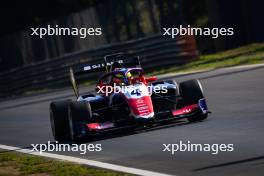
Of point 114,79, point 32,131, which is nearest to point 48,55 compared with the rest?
point 32,131

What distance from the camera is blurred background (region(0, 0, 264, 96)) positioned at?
29.0 m

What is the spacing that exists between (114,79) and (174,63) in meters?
14.6

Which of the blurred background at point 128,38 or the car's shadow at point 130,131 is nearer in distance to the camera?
the car's shadow at point 130,131

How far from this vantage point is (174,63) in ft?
94.7

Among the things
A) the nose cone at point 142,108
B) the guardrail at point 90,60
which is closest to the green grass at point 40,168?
the nose cone at point 142,108

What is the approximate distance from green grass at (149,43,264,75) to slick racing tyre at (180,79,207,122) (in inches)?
403

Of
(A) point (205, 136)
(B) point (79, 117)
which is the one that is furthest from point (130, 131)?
(A) point (205, 136)

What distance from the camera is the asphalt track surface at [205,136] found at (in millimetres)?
9648

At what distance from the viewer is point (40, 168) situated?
11.0m

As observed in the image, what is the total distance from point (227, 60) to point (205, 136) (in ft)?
49.3

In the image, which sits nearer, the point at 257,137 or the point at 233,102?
the point at 257,137

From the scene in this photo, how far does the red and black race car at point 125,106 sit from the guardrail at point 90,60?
13.8 meters

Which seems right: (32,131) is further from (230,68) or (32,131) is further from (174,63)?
(174,63)

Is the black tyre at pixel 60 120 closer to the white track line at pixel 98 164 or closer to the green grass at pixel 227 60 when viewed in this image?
the white track line at pixel 98 164
